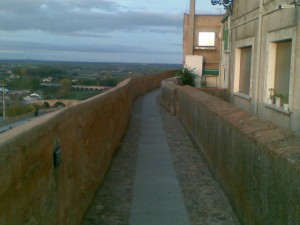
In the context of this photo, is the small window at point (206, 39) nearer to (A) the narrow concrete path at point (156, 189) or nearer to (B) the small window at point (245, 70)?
(B) the small window at point (245, 70)

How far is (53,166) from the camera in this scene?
15.5ft

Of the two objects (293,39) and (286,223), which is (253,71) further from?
(286,223)

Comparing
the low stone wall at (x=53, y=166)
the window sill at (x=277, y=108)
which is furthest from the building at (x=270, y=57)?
the low stone wall at (x=53, y=166)

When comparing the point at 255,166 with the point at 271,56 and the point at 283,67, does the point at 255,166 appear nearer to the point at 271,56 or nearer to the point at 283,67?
the point at 283,67

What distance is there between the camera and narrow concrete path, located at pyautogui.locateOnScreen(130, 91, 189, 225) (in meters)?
6.63

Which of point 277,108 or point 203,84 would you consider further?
point 203,84

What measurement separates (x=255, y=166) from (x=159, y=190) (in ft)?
10.2

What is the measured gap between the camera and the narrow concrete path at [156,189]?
6.63 meters

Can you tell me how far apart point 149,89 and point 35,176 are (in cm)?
3227

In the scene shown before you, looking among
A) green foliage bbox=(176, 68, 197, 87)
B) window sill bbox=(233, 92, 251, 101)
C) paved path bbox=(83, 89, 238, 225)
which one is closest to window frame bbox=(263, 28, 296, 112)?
window sill bbox=(233, 92, 251, 101)

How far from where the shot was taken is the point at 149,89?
36.1m

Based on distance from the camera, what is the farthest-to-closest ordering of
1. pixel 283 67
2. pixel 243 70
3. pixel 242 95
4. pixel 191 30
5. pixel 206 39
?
pixel 206 39
pixel 191 30
pixel 243 70
pixel 242 95
pixel 283 67

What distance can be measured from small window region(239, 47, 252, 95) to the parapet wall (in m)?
9.39

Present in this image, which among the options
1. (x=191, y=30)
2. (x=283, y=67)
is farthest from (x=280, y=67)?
(x=191, y=30)
